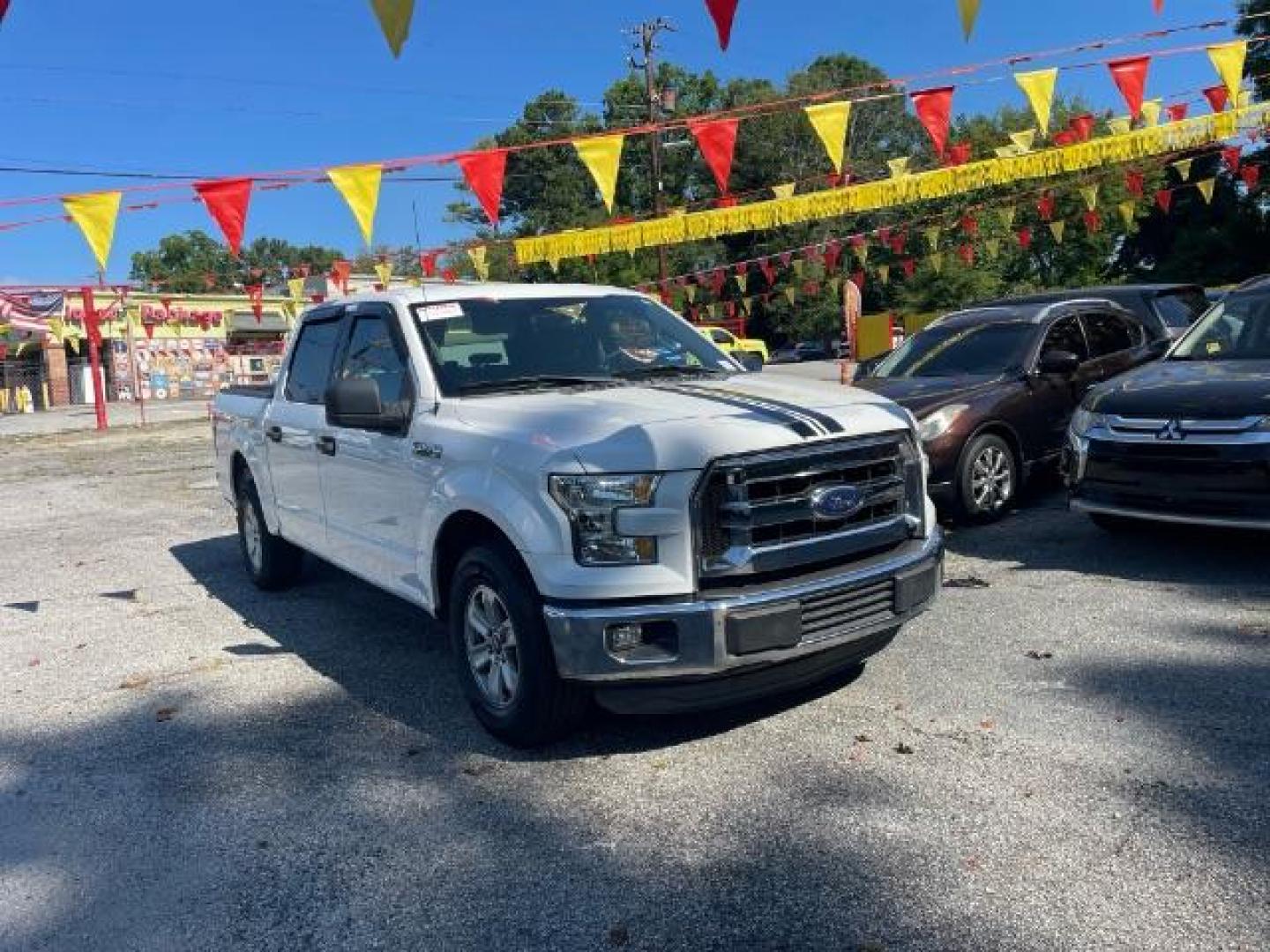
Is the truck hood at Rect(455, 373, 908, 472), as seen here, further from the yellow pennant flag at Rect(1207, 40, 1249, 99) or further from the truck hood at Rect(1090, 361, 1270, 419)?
the yellow pennant flag at Rect(1207, 40, 1249, 99)

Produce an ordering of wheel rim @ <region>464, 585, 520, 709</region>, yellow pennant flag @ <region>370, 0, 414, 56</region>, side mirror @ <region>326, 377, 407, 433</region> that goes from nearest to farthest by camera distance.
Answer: wheel rim @ <region>464, 585, 520, 709</region>, side mirror @ <region>326, 377, 407, 433</region>, yellow pennant flag @ <region>370, 0, 414, 56</region>

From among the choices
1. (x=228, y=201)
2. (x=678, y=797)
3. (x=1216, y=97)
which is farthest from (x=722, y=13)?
(x=1216, y=97)

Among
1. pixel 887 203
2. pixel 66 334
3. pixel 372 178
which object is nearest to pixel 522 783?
pixel 372 178

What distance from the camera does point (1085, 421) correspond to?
21.8 ft

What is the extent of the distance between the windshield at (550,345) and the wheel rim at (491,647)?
1004 mm

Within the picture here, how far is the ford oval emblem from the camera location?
3.81m

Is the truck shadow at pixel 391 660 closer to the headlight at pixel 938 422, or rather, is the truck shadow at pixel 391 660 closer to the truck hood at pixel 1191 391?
the truck hood at pixel 1191 391

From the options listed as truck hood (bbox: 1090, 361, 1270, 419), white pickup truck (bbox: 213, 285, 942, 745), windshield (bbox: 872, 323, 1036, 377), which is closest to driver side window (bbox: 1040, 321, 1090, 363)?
windshield (bbox: 872, 323, 1036, 377)

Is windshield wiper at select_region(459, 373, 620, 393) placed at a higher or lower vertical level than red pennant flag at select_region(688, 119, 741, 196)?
lower

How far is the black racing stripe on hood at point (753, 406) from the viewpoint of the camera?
3.81 m

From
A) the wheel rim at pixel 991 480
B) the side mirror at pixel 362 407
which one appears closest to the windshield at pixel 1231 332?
the wheel rim at pixel 991 480

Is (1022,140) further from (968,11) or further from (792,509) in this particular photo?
(792,509)

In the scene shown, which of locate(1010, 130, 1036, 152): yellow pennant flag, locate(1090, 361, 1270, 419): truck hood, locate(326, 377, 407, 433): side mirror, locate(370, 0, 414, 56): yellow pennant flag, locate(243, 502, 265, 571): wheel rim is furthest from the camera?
locate(1010, 130, 1036, 152): yellow pennant flag

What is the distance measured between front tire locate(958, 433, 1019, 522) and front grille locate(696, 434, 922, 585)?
373cm
